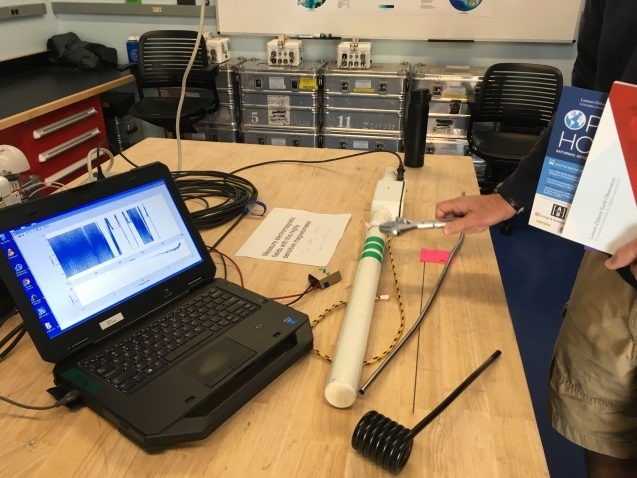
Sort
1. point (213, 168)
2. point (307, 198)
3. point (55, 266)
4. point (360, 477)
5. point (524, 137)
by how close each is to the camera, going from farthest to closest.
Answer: point (524, 137), point (213, 168), point (307, 198), point (55, 266), point (360, 477)

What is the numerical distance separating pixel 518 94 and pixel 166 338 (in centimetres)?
257

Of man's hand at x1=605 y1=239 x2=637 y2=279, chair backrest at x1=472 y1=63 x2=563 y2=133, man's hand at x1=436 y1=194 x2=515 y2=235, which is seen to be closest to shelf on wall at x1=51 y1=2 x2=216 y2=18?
chair backrest at x1=472 y1=63 x2=563 y2=133

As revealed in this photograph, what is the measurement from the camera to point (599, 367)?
102 cm

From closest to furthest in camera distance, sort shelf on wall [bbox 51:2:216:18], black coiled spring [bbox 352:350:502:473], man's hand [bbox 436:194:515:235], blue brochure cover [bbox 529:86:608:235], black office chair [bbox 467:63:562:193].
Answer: black coiled spring [bbox 352:350:502:473], blue brochure cover [bbox 529:86:608:235], man's hand [bbox 436:194:515:235], black office chair [bbox 467:63:562:193], shelf on wall [bbox 51:2:216:18]

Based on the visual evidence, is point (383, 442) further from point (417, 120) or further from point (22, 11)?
point (22, 11)

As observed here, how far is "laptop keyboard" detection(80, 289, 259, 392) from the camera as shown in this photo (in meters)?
0.69

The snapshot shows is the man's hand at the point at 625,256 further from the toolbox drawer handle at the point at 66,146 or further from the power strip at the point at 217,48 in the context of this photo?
the power strip at the point at 217,48

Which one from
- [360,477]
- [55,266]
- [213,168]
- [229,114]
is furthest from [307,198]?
[229,114]

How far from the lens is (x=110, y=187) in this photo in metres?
0.78

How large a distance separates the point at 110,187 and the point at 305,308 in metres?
0.37

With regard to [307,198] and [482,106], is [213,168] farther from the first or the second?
[482,106]

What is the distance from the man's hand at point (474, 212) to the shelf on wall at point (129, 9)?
276cm

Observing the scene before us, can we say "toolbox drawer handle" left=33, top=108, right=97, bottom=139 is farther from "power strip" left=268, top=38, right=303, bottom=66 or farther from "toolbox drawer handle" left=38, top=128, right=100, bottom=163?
"power strip" left=268, top=38, right=303, bottom=66

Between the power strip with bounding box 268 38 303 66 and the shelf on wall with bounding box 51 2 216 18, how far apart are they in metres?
0.52
